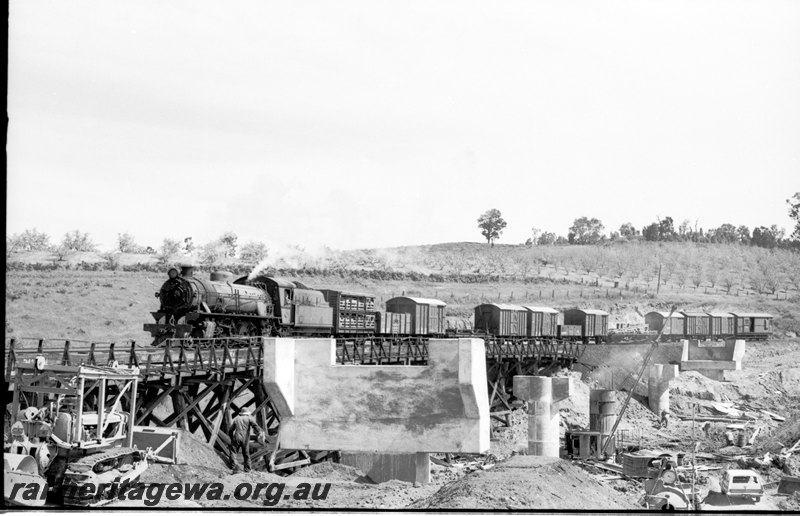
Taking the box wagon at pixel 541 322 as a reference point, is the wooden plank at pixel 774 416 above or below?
below

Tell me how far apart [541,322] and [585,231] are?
44.9 meters

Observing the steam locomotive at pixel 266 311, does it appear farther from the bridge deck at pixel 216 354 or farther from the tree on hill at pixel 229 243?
the tree on hill at pixel 229 243

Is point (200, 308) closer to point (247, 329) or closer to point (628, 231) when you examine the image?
point (247, 329)

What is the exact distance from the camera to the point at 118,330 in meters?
50.1

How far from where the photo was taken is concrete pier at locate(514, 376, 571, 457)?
2684cm

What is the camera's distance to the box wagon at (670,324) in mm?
54975

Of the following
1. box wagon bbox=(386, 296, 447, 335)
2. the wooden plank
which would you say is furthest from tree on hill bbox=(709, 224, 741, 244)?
box wagon bbox=(386, 296, 447, 335)

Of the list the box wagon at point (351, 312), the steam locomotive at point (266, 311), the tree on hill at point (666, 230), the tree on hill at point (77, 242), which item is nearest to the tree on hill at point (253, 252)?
the tree on hill at point (77, 242)

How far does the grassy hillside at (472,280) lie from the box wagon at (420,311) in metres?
14.1

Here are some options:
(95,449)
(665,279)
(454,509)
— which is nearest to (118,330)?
(95,449)

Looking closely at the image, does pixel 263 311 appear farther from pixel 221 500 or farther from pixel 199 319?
pixel 221 500

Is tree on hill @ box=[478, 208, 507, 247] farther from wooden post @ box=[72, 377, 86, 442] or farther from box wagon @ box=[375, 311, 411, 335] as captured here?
wooden post @ box=[72, 377, 86, 442]

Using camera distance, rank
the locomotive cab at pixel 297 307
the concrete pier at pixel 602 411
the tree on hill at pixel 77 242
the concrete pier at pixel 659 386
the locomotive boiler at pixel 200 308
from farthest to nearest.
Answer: the tree on hill at pixel 77 242
the concrete pier at pixel 659 386
the concrete pier at pixel 602 411
the locomotive cab at pixel 297 307
the locomotive boiler at pixel 200 308

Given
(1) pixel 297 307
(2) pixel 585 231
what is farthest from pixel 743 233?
(1) pixel 297 307
